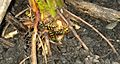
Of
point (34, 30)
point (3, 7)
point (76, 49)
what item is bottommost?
point (76, 49)

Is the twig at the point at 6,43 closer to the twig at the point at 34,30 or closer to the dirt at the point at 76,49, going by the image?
the dirt at the point at 76,49

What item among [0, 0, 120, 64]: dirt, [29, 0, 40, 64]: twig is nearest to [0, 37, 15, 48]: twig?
[0, 0, 120, 64]: dirt

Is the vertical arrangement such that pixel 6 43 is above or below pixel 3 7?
below

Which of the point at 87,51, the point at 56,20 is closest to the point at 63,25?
the point at 56,20

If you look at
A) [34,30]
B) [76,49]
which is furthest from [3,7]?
[76,49]

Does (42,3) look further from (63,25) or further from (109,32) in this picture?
(109,32)

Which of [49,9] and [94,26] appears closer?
[49,9]

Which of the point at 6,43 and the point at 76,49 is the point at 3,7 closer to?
the point at 6,43

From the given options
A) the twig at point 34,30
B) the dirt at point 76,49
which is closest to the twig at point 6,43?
the dirt at point 76,49

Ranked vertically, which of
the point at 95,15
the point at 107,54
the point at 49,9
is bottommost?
the point at 107,54

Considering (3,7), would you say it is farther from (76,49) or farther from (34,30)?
(76,49)

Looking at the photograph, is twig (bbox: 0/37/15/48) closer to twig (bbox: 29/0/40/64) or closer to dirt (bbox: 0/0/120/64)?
dirt (bbox: 0/0/120/64)
